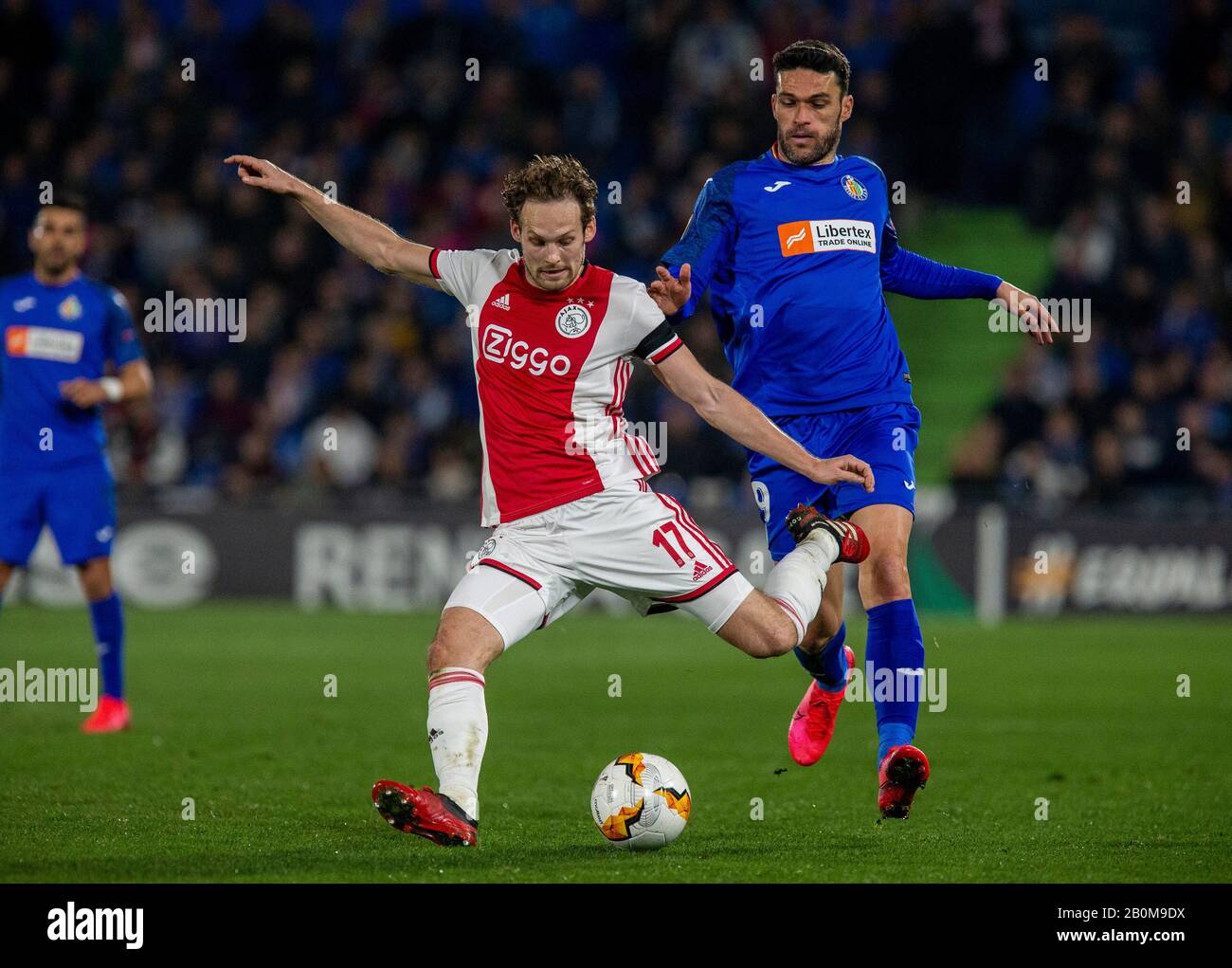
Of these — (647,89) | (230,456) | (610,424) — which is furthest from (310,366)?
(610,424)

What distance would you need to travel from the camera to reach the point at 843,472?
20.4 ft

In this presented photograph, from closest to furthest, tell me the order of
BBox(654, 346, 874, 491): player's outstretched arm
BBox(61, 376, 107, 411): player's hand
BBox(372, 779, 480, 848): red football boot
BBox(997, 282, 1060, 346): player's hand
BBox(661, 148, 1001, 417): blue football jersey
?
BBox(372, 779, 480, 848): red football boot
BBox(654, 346, 874, 491): player's outstretched arm
BBox(997, 282, 1060, 346): player's hand
BBox(661, 148, 1001, 417): blue football jersey
BBox(61, 376, 107, 411): player's hand

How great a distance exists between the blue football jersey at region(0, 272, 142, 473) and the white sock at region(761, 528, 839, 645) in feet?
14.8

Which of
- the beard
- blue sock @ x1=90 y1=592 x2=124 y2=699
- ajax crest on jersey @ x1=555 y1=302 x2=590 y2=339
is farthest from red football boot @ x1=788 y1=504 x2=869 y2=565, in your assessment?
blue sock @ x1=90 y1=592 x2=124 y2=699

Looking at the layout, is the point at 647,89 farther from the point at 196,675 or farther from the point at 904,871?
the point at 904,871

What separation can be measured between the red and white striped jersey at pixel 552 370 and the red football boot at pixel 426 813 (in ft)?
3.51

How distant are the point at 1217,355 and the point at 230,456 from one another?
9985 millimetres

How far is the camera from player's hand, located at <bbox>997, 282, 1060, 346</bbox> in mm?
6676

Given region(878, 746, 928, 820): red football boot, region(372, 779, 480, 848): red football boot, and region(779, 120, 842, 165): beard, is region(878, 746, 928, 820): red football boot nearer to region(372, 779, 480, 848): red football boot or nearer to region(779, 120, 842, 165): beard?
region(372, 779, 480, 848): red football boot

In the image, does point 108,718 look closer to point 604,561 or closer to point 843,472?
point 604,561

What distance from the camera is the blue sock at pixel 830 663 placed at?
7.35 metres

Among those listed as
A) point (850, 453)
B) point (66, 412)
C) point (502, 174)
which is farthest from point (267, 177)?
point (502, 174)

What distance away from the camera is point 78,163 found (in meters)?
19.1

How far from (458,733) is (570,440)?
108cm
